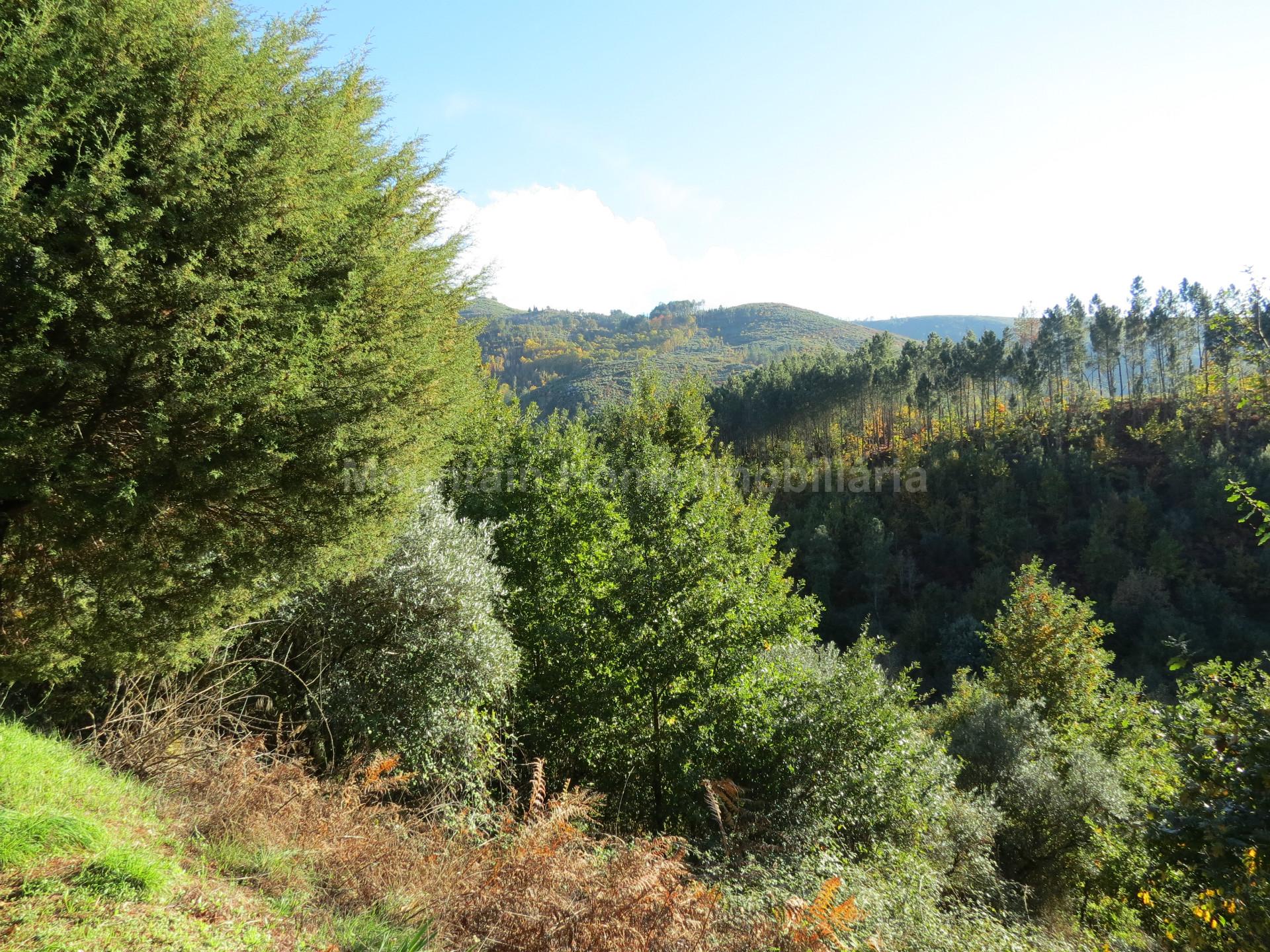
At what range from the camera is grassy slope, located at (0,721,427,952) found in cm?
355

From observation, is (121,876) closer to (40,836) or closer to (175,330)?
(40,836)

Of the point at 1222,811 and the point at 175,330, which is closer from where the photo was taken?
the point at 175,330

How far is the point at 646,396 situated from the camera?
73.8 ft

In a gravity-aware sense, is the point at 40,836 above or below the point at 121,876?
above

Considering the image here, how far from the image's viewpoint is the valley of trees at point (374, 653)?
191 inches

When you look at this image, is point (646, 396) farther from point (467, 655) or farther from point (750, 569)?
point (467, 655)

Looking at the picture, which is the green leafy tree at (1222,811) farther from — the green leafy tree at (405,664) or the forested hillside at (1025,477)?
the forested hillside at (1025,477)

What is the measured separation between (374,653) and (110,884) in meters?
5.56

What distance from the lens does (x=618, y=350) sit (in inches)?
6211

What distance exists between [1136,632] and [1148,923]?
1496 inches

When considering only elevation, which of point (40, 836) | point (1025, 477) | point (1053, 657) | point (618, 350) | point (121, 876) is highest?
point (618, 350)

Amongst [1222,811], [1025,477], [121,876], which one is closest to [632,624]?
[1222,811]

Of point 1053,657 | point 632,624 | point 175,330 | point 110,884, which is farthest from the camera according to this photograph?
point 1053,657

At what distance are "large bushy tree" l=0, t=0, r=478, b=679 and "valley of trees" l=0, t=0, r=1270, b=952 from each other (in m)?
0.04
